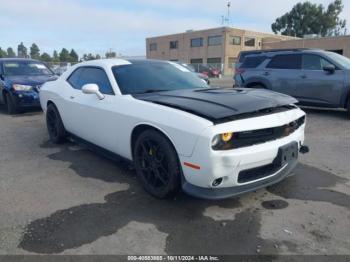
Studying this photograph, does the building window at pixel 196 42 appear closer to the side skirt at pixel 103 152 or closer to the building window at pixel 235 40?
the building window at pixel 235 40

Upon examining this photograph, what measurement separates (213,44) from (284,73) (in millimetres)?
42164

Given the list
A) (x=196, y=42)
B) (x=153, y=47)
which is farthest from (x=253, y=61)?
(x=153, y=47)

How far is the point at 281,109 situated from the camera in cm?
356

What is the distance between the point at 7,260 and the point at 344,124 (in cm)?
709

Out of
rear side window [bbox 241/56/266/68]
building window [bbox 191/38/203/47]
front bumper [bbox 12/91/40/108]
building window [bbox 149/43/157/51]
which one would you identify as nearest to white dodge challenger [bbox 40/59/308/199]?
front bumper [bbox 12/91/40/108]

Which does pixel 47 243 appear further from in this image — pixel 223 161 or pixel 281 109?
pixel 281 109

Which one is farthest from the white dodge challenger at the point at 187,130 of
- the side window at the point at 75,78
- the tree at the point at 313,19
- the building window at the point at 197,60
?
the tree at the point at 313,19

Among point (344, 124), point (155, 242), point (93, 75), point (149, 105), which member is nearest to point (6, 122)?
point (93, 75)

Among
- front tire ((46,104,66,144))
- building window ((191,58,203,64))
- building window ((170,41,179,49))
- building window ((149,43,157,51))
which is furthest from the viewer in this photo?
building window ((149,43,157,51))

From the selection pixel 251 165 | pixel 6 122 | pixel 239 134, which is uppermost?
pixel 239 134

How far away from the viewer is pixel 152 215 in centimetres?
322

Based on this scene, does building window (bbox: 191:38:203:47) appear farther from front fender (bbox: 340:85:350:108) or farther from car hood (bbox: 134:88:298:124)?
car hood (bbox: 134:88:298:124)

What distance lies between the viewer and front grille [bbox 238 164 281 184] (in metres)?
3.07

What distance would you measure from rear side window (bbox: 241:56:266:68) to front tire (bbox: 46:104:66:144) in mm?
6142
